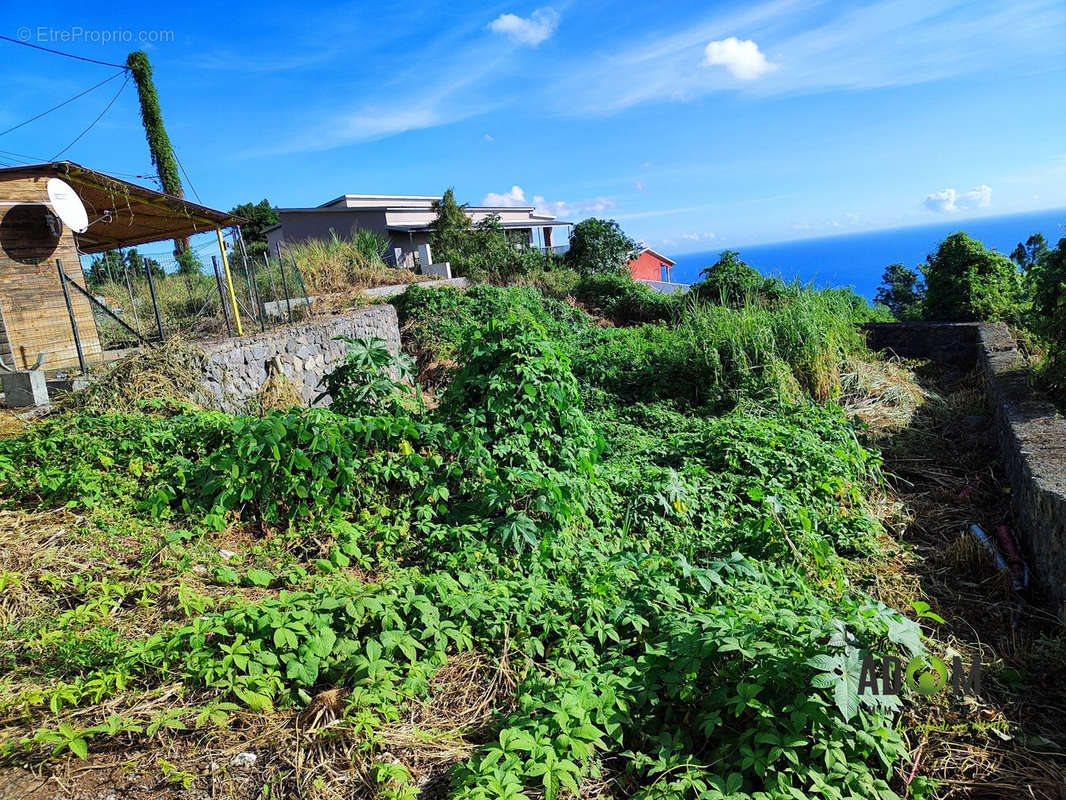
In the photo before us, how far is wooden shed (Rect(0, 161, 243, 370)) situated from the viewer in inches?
299

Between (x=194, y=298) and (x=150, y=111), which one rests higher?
(x=150, y=111)

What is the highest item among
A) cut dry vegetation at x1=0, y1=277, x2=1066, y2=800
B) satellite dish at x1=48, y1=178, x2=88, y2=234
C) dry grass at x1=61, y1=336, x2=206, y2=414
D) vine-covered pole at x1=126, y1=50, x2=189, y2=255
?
vine-covered pole at x1=126, y1=50, x2=189, y2=255

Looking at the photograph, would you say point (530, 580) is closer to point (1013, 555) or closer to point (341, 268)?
point (1013, 555)

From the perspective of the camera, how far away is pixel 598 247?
818 inches

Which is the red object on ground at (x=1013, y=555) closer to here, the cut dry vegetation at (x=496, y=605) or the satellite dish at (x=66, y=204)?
the cut dry vegetation at (x=496, y=605)

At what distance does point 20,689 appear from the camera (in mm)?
2164

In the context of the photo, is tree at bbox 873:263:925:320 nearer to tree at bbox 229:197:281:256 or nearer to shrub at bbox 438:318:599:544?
shrub at bbox 438:318:599:544

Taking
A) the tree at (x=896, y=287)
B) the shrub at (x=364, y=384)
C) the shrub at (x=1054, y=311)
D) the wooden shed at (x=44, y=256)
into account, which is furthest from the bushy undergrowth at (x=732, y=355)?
the tree at (x=896, y=287)

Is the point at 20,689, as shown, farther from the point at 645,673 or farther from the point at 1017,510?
the point at 1017,510

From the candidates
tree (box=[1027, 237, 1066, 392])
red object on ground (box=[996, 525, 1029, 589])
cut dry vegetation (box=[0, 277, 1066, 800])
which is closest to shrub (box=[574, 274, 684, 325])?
tree (box=[1027, 237, 1066, 392])

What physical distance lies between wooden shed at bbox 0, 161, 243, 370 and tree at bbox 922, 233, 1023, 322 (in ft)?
39.5

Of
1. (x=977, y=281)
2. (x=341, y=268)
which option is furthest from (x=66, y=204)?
(x=977, y=281)

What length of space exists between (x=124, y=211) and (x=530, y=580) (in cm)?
992

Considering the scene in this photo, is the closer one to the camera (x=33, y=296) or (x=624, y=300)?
(x=33, y=296)
